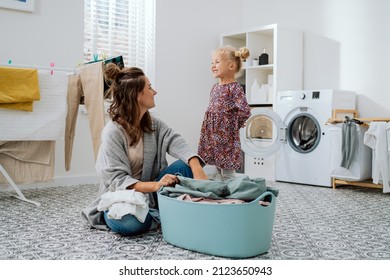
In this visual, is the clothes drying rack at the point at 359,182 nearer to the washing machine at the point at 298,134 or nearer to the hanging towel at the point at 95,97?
the washing machine at the point at 298,134

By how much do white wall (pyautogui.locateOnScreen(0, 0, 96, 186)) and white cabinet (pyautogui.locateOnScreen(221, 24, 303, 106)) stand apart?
1695mm

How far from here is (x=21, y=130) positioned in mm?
2836

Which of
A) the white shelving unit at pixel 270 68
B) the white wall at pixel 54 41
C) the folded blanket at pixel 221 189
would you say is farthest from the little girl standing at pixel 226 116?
the folded blanket at pixel 221 189

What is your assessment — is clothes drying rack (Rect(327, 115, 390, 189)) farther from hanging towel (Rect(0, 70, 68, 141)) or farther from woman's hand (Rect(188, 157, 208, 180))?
hanging towel (Rect(0, 70, 68, 141))

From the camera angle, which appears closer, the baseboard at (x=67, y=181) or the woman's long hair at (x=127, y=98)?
the woman's long hair at (x=127, y=98)

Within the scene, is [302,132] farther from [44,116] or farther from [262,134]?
[44,116]

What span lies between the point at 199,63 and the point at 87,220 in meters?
2.85

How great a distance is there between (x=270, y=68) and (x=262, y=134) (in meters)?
0.72

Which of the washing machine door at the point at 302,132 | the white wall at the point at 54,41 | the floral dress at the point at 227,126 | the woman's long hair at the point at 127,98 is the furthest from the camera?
the washing machine door at the point at 302,132

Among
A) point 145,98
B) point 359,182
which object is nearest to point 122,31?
point 145,98

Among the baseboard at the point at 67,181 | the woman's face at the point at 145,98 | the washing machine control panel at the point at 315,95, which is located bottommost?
the baseboard at the point at 67,181

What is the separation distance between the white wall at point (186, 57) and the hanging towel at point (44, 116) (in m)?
1.54

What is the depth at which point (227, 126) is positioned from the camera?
10.8 ft

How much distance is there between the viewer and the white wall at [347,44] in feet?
12.9
